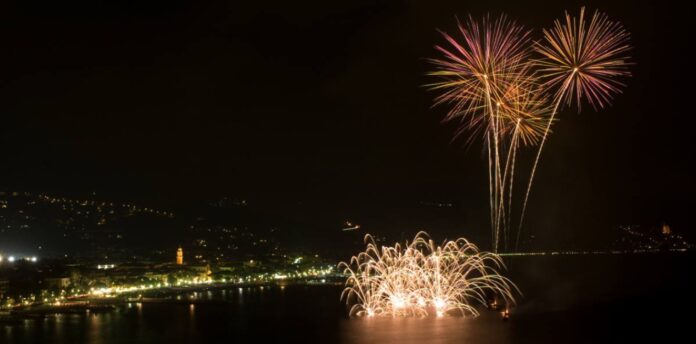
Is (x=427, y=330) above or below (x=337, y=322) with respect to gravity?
below

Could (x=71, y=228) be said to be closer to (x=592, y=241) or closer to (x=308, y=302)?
(x=308, y=302)

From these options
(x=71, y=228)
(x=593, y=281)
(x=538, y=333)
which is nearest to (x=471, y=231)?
(x=593, y=281)

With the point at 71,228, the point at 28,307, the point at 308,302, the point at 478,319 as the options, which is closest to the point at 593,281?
the point at 308,302

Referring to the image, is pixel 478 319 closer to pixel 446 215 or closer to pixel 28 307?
pixel 28 307

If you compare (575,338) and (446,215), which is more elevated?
(446,215)

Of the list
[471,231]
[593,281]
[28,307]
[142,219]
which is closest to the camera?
[28,307]

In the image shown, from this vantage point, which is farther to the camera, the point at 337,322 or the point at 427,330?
the point at 337,322

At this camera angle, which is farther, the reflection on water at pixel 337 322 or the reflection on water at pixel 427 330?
the reflection on water at pixel 337 322

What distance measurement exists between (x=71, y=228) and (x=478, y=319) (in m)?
70.7

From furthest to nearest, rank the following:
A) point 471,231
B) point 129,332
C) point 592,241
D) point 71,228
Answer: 1. point 592,241
2. point 71,228
3. point 471,231
4. point 129,332

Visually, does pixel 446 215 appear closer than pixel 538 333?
No

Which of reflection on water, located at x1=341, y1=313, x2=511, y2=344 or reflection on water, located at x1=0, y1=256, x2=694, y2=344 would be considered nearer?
reflection on water, located at x1=341, y1=313, x2=511, y2=344

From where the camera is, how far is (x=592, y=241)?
127 m

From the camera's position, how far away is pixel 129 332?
34906 millimetres
